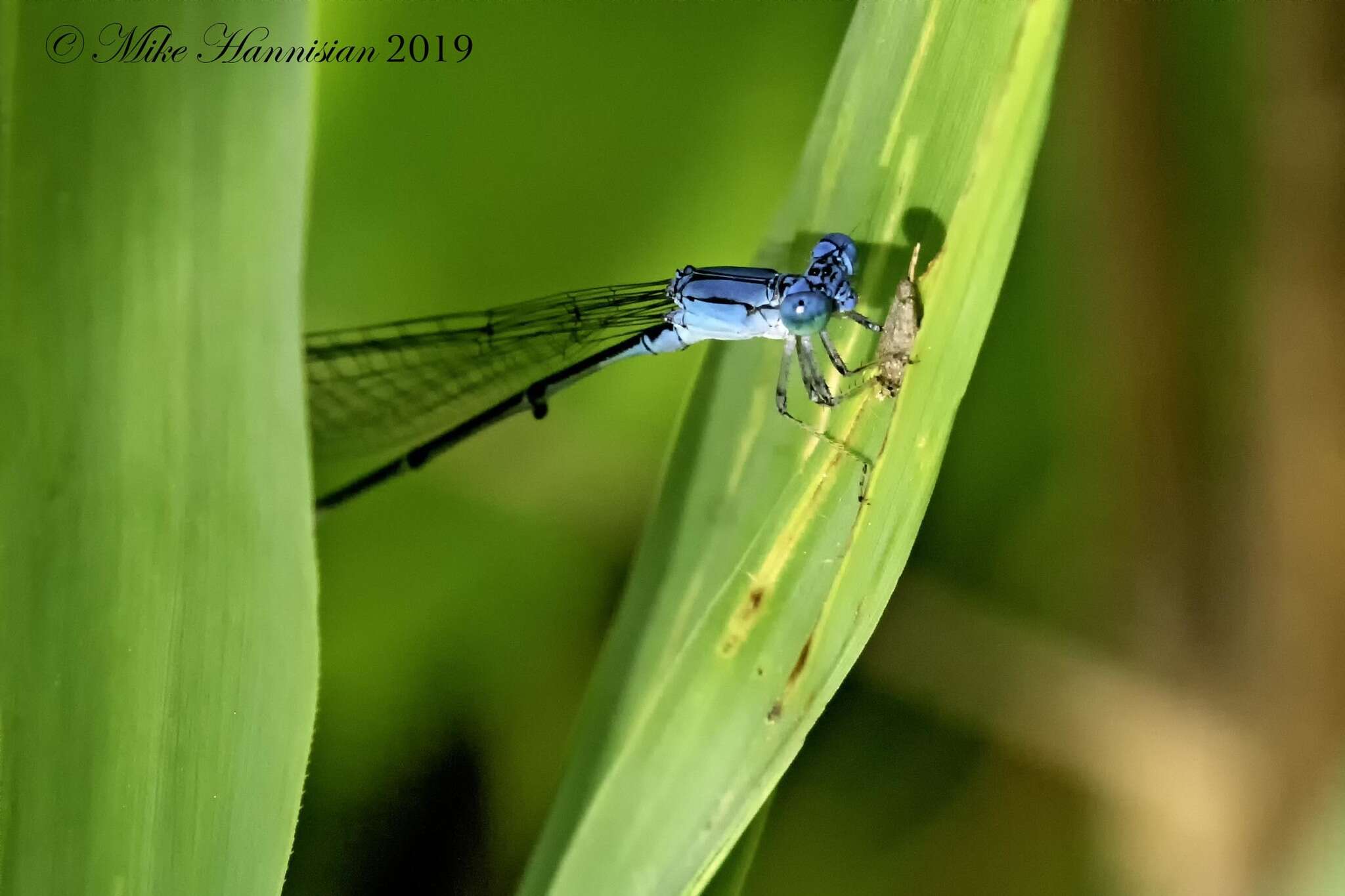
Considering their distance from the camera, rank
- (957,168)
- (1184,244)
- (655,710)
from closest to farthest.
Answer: (957,168) → (655,710) → (1184,244)

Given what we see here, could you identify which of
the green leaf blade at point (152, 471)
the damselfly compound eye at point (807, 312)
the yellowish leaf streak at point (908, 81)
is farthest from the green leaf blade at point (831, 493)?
the green leaf blade at point (152, 471)

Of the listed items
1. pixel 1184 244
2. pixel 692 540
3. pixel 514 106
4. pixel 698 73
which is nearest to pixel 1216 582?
pixel 1184 244

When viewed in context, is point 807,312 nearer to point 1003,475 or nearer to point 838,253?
point 838,253

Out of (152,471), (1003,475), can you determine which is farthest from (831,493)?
(1003,475)

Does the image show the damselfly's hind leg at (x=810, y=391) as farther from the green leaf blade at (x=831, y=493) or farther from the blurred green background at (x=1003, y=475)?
the blurred green background at (x=1003, y=475)

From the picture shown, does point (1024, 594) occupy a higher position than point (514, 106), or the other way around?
point (514, 106)

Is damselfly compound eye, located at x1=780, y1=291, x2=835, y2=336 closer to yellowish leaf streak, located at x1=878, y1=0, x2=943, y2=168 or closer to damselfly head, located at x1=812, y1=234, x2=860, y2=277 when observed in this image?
damselfly head, located at x1=812, y1=234, x2=860, y2=277

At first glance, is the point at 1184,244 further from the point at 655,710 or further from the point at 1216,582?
the point at 655,710
